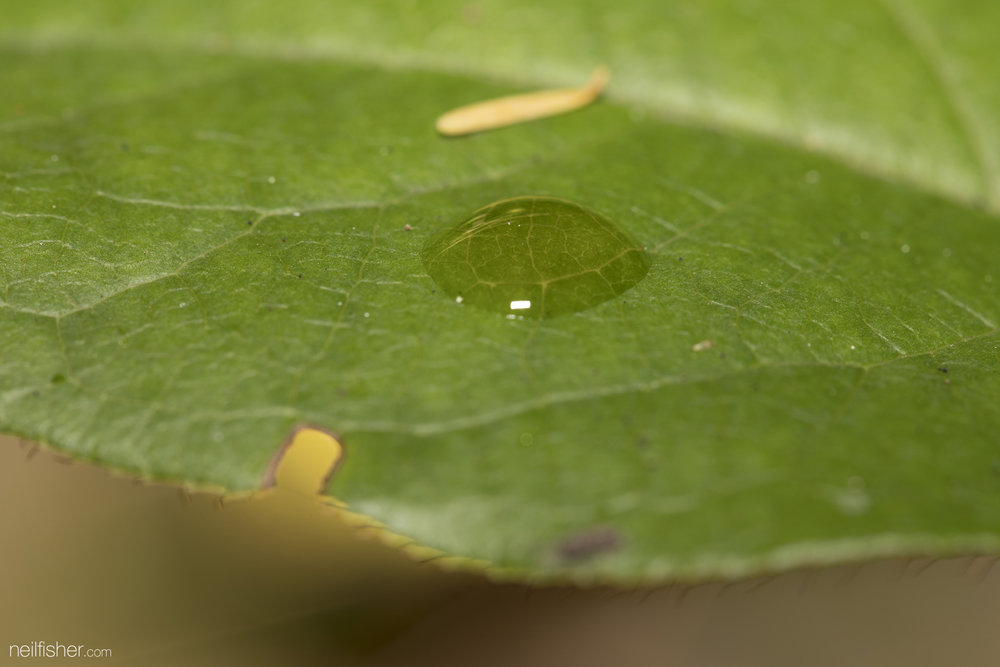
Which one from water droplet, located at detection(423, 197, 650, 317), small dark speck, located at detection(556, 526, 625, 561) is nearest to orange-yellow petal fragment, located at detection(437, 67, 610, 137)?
water droplet, located at detection(423, 197, 650, 317)

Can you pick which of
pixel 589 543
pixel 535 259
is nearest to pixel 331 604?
pixel 535 259

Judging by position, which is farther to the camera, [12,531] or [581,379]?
[12,531]

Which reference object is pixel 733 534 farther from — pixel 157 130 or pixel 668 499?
pixel 157 130

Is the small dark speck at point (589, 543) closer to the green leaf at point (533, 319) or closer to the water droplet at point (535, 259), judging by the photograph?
the green leaf at point (533, 319)

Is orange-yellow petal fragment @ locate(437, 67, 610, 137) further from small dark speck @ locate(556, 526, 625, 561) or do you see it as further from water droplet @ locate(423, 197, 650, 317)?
small dark speck @ locate(556, 526, 625, 561)

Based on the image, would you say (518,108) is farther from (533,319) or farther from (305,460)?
(305,460)

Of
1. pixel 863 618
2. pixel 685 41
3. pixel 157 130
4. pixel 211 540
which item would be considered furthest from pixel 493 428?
pixel 863 618

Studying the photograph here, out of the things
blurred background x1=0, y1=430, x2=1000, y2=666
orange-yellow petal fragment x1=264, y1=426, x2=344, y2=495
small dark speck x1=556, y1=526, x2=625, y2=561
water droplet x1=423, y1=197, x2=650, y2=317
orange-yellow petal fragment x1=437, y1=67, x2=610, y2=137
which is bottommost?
blurred background x1=0, y1=430, x2=1000, y2=666
